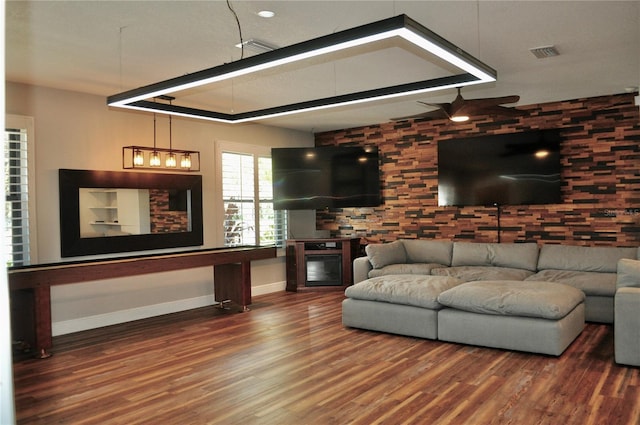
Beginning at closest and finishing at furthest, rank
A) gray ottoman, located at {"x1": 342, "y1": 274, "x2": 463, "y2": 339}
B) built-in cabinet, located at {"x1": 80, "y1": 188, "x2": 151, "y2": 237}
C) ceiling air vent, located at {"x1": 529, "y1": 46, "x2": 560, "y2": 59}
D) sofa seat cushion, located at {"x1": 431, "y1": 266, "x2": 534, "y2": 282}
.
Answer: ceiling air vent, located at {"x1": 529, "y1": 46, "x2": 560, "y2": 59} < gray ottoman, located at {"x1": 342, "y1": 274, "x2": 463, "y2": 339} < built-in cabinet, located at {"x1": 80, "y1": 188, "x2": 151, "y2": 237} < sofa seat cushion, located at {"x1": 431, "y1": 266, "x2": 534, "y2": 282}

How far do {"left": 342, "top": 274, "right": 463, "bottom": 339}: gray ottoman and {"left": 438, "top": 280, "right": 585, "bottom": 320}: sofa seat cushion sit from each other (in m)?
0.18

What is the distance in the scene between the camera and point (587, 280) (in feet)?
18.4

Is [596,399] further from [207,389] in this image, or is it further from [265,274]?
[265,274]

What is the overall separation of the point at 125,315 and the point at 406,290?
3328 millimetres

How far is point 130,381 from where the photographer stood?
404 centimetres

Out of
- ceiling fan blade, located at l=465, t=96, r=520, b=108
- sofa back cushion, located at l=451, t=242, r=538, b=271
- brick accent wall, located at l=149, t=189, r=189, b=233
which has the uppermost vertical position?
ceiling fan blade, located at l=465, t=96, r=520, b=108

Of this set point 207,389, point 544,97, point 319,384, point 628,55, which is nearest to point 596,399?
point 319,384

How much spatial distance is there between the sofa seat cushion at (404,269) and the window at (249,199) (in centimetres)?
194

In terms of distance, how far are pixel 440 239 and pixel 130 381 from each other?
16.7 ft

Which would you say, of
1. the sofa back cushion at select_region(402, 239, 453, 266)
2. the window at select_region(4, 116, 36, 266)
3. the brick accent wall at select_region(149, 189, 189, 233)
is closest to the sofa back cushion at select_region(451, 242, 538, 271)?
the sofa back cushion at select_region(402, 239, 453, 266)

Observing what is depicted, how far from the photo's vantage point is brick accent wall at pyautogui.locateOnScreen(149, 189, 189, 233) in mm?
6555

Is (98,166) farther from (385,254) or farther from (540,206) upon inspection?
(540,206)

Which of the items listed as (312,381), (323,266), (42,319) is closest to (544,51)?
(312,381)

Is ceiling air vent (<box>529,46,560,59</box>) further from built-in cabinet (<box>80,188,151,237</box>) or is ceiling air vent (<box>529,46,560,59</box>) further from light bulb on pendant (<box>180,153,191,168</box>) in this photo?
built-in cabinet (<box>80,188,151,237</box>)
